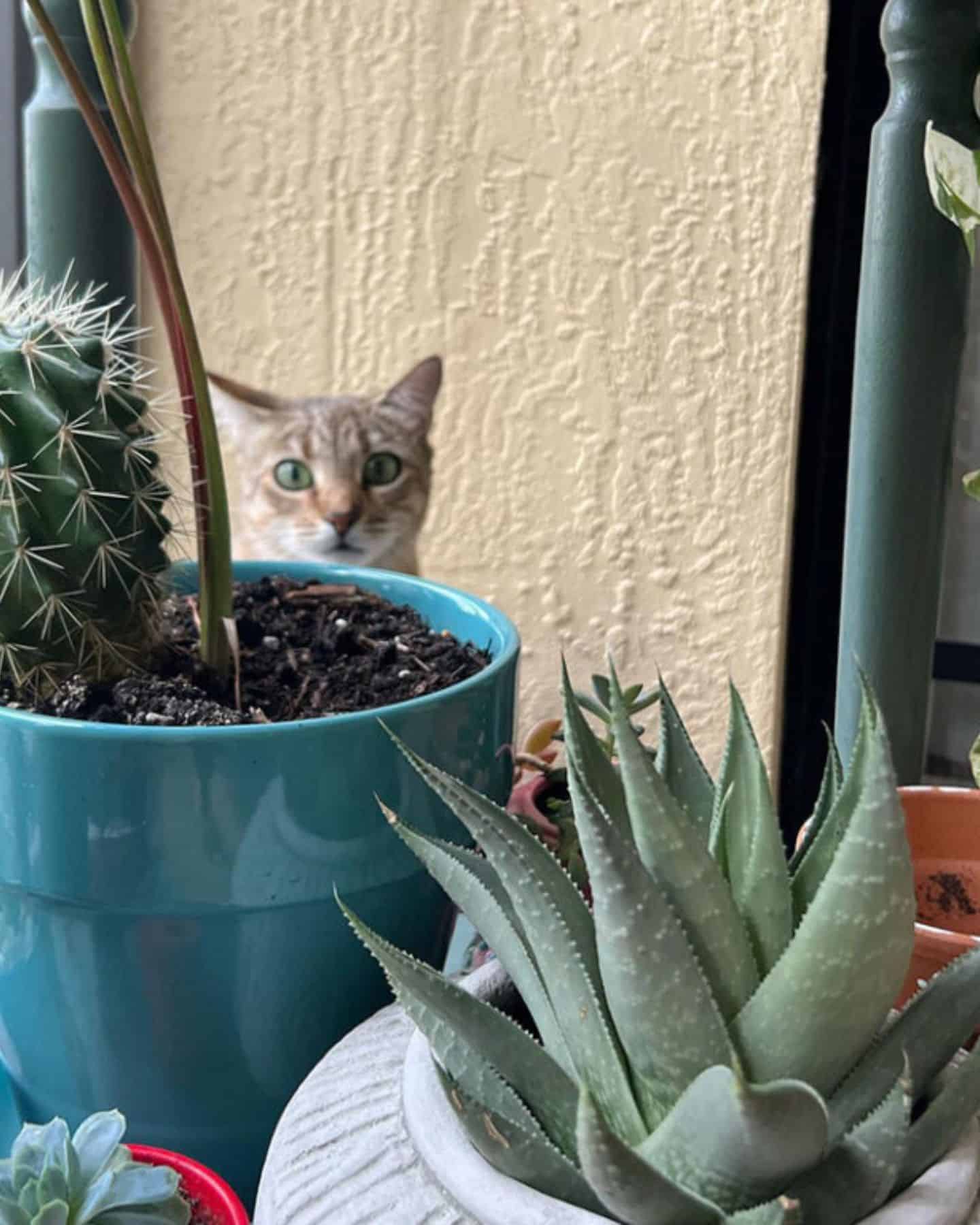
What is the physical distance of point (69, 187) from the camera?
85 cm

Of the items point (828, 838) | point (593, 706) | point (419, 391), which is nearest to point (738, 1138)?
point (828, 838)

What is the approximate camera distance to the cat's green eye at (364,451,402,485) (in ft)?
3.59

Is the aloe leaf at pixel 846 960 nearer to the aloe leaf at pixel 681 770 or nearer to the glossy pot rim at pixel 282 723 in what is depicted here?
the aloe leaf at pixel 681 770

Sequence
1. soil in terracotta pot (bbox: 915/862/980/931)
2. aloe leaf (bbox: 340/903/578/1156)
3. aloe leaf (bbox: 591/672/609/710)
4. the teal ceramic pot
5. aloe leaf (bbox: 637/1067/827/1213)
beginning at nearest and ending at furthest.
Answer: aloe leaf (bbox: 637/1067/827/1213)
aloe leaf (bbox: 340/903/578/1156)
the teal ceramic pot
soil in terracotta pot (bbox: 915/862/980/931)
aloe leaf (bbox: 591/672/609/710)

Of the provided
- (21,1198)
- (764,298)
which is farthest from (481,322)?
(21,1198)

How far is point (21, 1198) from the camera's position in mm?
477

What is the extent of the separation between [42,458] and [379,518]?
19.5 inches

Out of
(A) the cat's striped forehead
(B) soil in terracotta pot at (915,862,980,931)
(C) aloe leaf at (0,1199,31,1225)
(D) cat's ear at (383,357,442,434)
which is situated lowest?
(C) aloe leaf at (0,1199,31,1225)

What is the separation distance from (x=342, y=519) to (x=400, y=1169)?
0.67 m

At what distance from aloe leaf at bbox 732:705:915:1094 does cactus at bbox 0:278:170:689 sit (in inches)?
14.9

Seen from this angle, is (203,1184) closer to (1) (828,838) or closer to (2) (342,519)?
(1) (828,838)

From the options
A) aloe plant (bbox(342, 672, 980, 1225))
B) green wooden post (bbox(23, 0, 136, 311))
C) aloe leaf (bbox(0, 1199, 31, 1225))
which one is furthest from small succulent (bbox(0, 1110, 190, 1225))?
green wooden post (bbox(23, 0, 136, 311))

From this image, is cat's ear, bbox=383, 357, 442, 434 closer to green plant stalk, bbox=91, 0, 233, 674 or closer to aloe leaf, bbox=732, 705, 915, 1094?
green plant stalk, bbox=91, 0, 233, 674

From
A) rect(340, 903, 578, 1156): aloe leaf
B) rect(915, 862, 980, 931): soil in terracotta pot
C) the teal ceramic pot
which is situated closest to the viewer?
rect(340, 903, 578, 1156): aloe leaf
